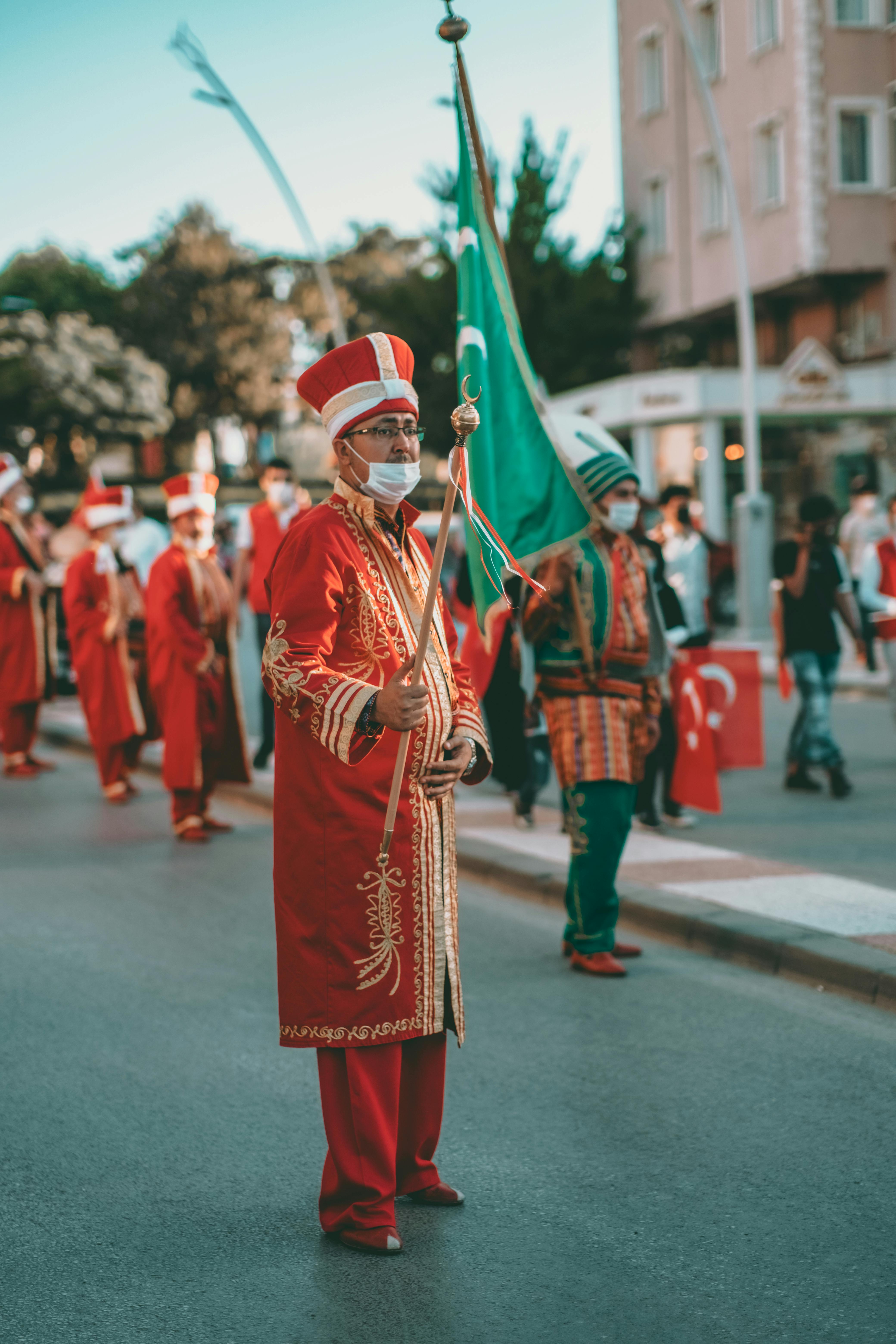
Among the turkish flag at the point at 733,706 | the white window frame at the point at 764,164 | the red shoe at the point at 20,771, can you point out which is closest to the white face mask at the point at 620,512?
the turkish flag at the point at 733,706

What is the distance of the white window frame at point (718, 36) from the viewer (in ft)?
105

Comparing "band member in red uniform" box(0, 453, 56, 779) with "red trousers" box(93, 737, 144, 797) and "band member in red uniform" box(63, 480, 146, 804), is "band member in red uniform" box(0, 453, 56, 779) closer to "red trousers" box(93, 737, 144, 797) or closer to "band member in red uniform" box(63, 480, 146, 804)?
"band member in red uniform" box(63, 480, 146, 804)

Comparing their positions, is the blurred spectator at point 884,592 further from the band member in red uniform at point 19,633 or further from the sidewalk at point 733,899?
the band member in red uniform at point 19,633

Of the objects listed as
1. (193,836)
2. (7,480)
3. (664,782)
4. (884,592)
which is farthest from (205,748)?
(884,592)

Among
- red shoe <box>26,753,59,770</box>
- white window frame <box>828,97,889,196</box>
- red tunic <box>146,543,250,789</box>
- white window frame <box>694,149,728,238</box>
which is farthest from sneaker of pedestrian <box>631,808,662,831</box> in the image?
white window frame <box>694,149,728,238</box>

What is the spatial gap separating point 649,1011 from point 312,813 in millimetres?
2461

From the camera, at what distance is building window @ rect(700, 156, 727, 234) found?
33375mm

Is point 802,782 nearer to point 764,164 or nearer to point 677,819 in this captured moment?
point 677,819

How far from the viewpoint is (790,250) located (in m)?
30.5

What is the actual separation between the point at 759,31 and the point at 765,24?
228 millimetres

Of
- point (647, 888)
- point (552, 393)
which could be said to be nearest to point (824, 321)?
point (552, 393)

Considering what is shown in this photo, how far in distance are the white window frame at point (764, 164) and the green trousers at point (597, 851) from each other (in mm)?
26700

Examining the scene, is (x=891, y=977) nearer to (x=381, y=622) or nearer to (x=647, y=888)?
(x=647, y=888)

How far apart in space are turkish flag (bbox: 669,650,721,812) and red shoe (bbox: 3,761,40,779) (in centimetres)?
629
